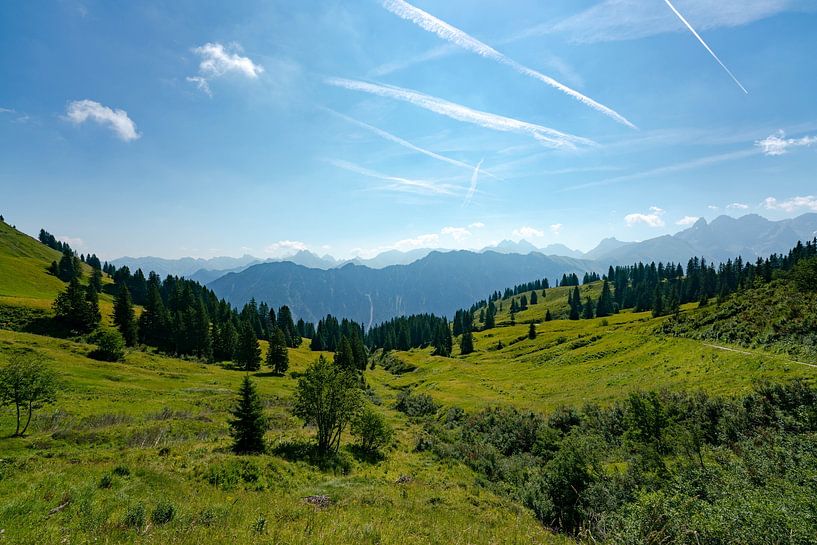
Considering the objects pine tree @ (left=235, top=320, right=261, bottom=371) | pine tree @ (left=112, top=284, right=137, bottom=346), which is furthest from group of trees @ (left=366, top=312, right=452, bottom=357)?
pine tree @ (left=112, top=284, right=137, bottom=346)

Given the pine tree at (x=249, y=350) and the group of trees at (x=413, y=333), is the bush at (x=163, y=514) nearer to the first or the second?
the pine tree at (x=249, y=350)

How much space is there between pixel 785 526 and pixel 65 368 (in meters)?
74.1

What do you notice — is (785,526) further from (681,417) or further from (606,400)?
(606,400)

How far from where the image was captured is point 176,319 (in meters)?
91.1

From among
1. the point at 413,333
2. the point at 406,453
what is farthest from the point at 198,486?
the point at 413,333

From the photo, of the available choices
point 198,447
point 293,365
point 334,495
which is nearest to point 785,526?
point 334,495

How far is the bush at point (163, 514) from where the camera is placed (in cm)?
1064

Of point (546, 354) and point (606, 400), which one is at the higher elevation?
point (606, 400)

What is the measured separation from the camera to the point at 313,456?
30359 millimetres

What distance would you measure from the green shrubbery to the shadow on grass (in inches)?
479

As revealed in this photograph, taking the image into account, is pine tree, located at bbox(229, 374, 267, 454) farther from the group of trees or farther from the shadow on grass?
the group of trees

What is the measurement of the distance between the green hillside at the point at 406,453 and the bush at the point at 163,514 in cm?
8

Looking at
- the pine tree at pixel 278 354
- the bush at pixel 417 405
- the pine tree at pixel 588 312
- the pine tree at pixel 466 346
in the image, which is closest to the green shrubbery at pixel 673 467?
the bush at pixel 417 405

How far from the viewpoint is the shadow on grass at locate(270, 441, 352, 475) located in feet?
94.5
